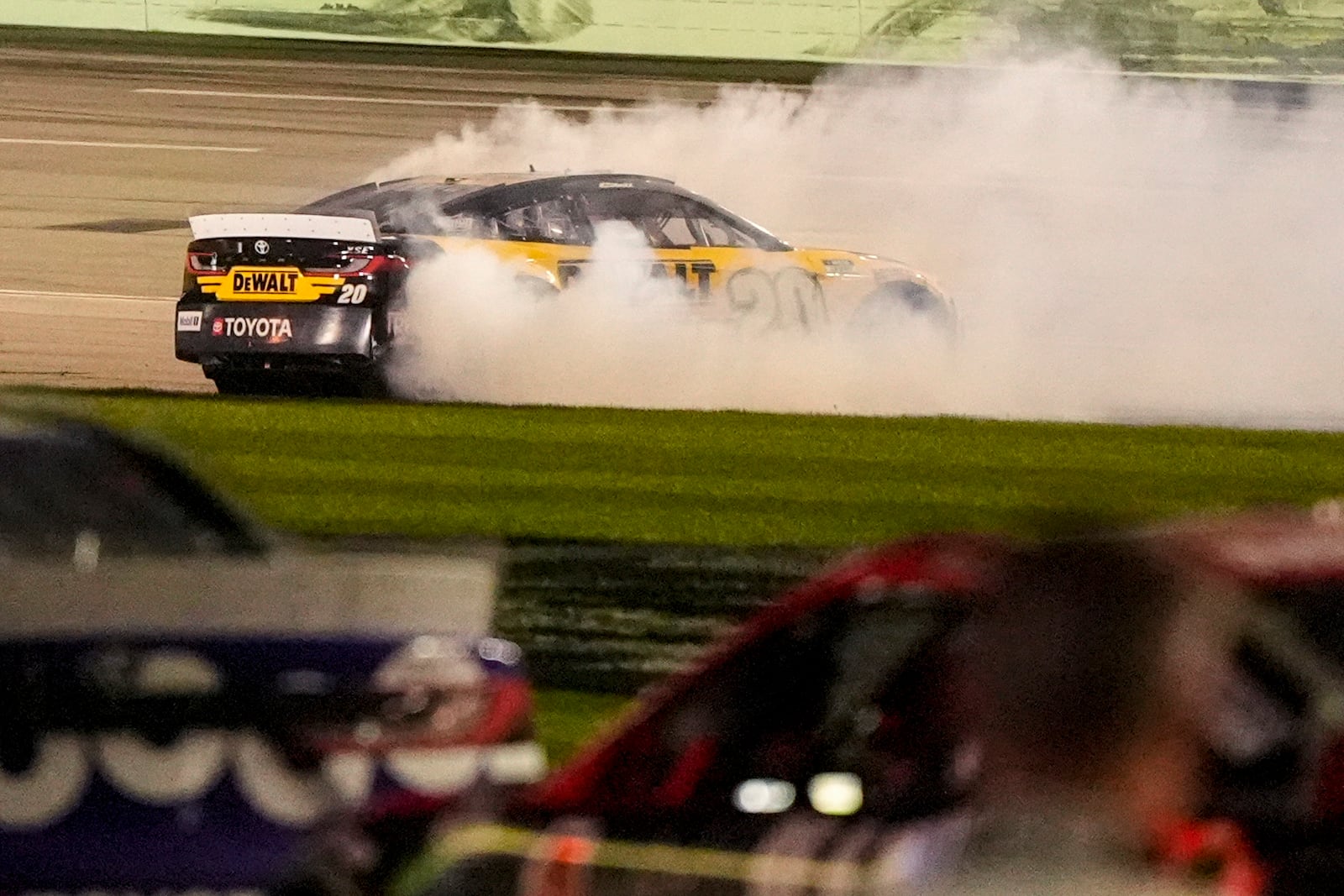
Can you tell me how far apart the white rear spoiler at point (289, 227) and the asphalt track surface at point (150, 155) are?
40 centimetres

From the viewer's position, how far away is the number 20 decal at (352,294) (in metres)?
9.68

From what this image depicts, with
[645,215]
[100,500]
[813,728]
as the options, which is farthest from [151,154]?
[813,728]

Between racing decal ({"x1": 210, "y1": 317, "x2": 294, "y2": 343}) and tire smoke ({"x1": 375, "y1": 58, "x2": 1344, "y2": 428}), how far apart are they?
0.96m

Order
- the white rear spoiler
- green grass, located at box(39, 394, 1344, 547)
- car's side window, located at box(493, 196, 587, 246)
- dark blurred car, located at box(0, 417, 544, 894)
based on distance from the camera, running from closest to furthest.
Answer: dark blurred car, located at box(0, 417, 544, 894) → green grass, located at box(39, 394, 1344, 547) → the white rear spoiler → car's side window, located at box(493, 196, 587, 246)

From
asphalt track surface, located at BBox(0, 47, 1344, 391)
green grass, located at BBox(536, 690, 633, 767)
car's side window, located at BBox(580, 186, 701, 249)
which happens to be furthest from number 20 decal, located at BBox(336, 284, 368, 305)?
green grass, located at BBox(536, 690, 633, 767)

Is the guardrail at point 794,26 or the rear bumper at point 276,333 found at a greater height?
the guardrail at point 794,26

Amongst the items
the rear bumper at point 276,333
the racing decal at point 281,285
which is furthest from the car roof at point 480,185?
the rear bumper at point 276,333

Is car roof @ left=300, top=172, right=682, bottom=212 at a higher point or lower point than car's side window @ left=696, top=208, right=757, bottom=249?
higher

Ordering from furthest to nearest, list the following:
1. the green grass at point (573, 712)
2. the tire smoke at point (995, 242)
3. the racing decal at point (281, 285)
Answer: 1. the tire smoke at point (995, 242)
2. the racing decal at point (281, 285)
3. the green grass at point (573, 712)

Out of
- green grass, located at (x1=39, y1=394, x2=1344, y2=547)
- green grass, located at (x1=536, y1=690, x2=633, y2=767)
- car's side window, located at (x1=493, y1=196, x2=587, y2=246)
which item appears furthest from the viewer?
car's side window, located at (x1=493, y1=196, x2=587, y2=246)

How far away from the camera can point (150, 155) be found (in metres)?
10.8

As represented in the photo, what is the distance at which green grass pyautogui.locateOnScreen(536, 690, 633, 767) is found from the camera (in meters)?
4.73

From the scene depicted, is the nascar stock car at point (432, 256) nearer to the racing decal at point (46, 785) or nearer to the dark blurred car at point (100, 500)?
the dark blurred car at point (100, 500)

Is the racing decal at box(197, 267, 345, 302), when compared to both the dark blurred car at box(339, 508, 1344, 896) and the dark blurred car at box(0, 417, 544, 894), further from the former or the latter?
the dark blurred car at box(339, 508, 1344, 896)
